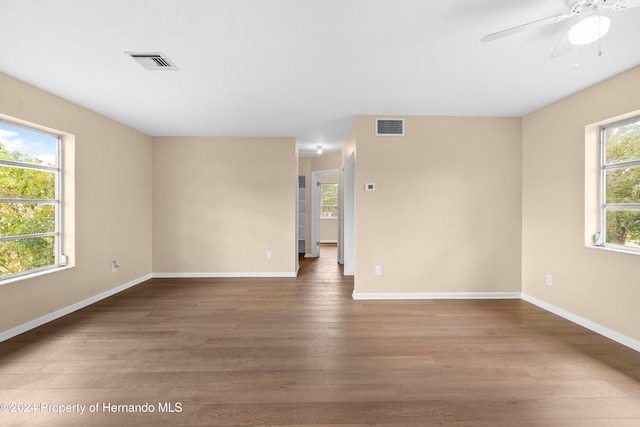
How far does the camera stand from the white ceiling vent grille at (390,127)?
154 inches

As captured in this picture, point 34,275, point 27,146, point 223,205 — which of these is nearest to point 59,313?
point 34,275

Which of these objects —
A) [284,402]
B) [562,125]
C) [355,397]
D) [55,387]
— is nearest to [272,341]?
[284,402]

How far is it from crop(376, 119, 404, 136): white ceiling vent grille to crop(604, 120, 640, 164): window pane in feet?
6.91

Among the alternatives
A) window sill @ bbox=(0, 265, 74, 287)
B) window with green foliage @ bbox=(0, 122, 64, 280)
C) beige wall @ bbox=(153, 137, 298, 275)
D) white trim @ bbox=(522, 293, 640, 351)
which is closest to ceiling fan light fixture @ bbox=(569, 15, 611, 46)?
white trim @ bbox=(522, 293, 640, 351)

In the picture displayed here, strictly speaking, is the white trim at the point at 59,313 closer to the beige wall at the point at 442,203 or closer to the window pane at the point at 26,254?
the window pane at the point at 26,254

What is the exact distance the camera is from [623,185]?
2.84 metres

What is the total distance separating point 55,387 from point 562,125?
5.24 meters

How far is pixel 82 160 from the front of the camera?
3611 mm

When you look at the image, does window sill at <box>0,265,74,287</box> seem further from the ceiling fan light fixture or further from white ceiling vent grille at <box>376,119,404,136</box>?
the ceiling fan light fixture

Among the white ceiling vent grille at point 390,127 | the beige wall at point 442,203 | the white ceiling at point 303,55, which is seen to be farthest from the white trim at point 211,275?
the white ceiling vent grille at point 390,127

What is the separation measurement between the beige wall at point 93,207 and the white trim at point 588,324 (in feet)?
18.6

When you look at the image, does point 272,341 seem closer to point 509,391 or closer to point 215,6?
point 509,391

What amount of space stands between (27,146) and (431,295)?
5.04 meters

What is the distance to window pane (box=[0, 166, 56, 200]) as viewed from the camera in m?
2.89
